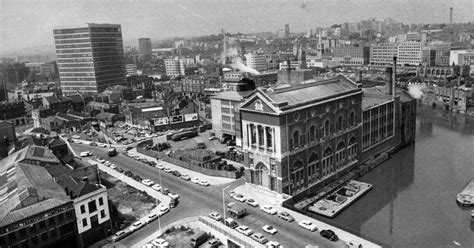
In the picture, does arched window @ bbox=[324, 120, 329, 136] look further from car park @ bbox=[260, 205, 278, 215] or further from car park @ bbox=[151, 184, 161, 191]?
car park @ bbox=[151, 184, 161, 191]

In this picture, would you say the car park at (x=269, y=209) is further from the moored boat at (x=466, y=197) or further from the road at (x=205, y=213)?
the moored boat at (x=466, y=197)

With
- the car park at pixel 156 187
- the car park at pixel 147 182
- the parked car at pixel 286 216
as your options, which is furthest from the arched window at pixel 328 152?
the car park at pixel 147 182

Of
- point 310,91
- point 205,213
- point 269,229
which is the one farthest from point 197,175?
point 269,229

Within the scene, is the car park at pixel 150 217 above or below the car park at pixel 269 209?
below

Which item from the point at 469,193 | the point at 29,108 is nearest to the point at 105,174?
the point at 469,193

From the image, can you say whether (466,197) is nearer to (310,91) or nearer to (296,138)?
(296,138)

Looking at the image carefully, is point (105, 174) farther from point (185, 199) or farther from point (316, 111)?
point (316, 111)

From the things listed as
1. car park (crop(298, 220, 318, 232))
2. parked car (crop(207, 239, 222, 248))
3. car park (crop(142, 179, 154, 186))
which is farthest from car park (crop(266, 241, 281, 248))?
car park (crop(142, 179, 154, 186))
